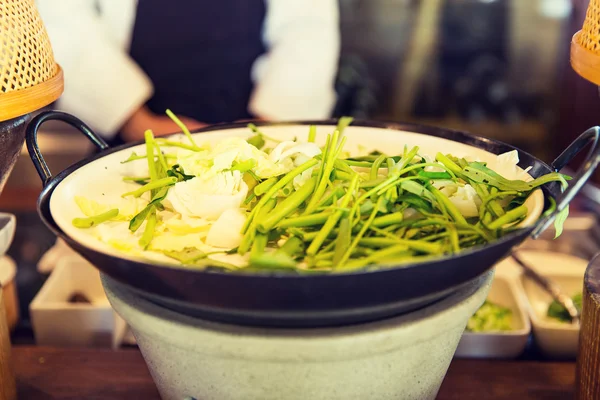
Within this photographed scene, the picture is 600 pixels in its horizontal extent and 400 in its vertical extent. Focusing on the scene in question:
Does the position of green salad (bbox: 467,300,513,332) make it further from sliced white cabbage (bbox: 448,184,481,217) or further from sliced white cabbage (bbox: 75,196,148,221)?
sliced white cabbage (bbox: 75,196,148,221)

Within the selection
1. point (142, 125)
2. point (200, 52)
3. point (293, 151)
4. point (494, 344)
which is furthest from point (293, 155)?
point (200, 52)

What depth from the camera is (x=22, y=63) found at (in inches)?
37.4

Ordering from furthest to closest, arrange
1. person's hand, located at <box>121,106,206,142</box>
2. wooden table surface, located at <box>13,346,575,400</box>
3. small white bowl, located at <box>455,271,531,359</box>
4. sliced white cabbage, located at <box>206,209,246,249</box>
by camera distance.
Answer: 1. person's hand, located at <box>121,106,206,142</box>
2. small white bowl, located at <box>455,271,531,359</box>
3. wooden table surface, located at <box>13,346,575,400</box>
4. sliced white cabbage, located at <box>206,209,246,249</box>

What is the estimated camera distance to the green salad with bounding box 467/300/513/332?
1426 mm

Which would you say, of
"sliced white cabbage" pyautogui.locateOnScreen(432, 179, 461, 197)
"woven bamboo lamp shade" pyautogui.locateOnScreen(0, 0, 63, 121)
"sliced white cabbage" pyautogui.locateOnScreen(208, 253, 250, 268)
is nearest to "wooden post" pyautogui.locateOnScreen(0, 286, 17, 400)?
"woven bamboo lamp shade" pyautogui.locateOnScreen(0, 0, 63, 121)

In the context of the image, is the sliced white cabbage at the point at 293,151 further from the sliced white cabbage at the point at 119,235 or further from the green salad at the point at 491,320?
the green salad at the point at 491,320

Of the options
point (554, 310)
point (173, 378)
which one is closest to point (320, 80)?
point (554, 310)

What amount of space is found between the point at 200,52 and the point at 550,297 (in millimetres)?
2110

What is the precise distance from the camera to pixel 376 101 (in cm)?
366

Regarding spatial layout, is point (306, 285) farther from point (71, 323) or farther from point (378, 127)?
point (71, 323)

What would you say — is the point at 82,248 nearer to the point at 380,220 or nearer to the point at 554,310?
the point at 380,220

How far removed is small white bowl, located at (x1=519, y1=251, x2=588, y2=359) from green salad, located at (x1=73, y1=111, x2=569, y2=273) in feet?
1.56

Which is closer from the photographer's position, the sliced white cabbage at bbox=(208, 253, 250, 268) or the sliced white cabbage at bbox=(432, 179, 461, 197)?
the sliced white cabbage at bbox=(208, 253, 250, 268)

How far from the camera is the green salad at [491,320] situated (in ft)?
4.68
